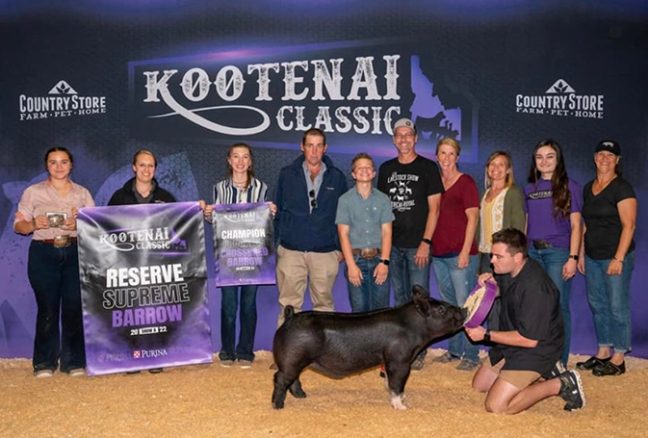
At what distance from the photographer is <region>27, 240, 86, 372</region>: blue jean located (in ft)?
19.4

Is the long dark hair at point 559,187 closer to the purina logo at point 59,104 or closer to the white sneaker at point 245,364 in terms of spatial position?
the white sneaker at point 245,364

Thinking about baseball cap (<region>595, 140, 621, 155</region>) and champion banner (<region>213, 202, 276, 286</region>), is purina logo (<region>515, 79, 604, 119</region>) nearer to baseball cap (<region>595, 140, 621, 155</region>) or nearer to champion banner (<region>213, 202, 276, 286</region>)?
baseball cap (<region>595, 140, 621, 155</region>)

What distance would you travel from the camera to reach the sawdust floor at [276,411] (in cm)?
448

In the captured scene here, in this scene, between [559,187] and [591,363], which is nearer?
[559,187]

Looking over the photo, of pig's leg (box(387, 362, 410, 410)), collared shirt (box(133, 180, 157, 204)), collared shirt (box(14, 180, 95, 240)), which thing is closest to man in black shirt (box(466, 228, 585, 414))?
pig's leg (box(387, 362, 410, 410))

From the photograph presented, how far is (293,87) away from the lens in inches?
268

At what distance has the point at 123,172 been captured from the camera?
6.92 m

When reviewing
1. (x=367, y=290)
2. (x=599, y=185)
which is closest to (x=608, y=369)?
(x=599, y=185)

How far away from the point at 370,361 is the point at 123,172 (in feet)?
11.4

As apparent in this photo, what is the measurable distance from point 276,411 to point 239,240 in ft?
5.90

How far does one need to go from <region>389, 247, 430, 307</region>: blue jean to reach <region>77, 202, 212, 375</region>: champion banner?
5.60 ft

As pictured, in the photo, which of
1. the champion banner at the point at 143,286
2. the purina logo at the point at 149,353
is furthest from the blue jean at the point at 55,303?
the purina logo at the point at 149,353

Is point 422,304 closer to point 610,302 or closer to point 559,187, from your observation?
point 559,187

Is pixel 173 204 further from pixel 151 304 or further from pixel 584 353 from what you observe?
pixel 584 353
